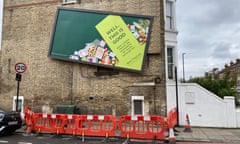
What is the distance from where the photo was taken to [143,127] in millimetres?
8008

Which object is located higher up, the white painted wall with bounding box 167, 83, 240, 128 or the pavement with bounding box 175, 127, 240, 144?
the white painted wall with bounding box 167, 83, 240, 128

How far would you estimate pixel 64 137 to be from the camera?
8500mm

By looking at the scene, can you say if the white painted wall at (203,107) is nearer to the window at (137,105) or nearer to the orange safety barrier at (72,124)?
the window at (137,105)

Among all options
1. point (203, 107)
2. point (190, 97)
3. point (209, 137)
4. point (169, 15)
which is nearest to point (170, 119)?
point (209, 137)

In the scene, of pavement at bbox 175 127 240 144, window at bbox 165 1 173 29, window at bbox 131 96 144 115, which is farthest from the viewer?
window at bbox 165 1 173 29

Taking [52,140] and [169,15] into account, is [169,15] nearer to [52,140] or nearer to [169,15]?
[169,15]

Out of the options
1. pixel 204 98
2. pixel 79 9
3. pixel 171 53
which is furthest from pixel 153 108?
pixel 79 9

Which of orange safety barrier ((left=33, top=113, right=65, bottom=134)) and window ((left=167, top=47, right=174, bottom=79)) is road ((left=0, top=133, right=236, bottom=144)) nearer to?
orange safety barrier ((left=33, top=113, right=65, bottom=134))

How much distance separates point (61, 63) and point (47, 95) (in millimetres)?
2416

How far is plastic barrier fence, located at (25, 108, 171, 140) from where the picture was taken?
7812 mm

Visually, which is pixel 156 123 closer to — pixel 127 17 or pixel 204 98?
pixel 204 98

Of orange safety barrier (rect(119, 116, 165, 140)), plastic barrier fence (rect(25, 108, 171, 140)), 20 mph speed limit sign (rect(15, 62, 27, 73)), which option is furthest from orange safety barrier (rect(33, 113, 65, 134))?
20 mph speed limit sign (rect(15, 62, 27, 73))

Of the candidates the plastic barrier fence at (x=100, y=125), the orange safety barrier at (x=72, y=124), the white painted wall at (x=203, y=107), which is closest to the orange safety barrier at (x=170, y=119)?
the plastic barrier fence at (x=100, y=125)

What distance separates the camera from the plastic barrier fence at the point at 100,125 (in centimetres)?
781
